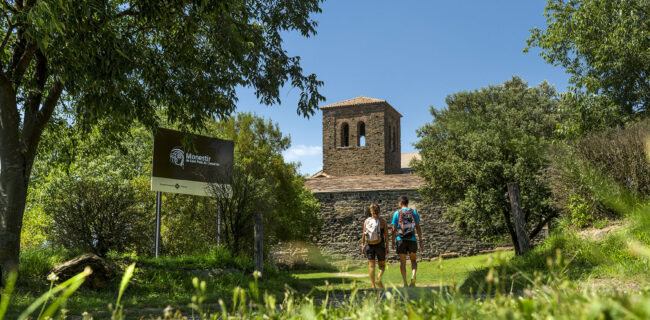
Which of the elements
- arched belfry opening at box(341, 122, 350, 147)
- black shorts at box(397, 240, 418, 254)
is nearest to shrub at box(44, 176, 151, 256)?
black shorts at box(397, 240, 418, 254)

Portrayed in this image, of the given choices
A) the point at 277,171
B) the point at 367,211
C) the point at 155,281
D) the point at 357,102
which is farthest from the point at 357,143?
the point at 155,281

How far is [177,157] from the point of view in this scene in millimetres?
12539

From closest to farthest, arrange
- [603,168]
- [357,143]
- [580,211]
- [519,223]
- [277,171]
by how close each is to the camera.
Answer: [603,168], [580,211], [519,223], [277,171], [357,143]

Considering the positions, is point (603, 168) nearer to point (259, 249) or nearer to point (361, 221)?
point (259, 249)

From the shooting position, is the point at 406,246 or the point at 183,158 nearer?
the point at 406,246

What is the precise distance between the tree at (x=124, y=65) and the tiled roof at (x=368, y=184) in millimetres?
16796

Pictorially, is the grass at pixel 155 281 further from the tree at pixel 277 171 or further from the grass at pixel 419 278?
the tree at pixel 277 171

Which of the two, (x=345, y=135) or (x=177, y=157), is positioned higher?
(x=345, y=135)

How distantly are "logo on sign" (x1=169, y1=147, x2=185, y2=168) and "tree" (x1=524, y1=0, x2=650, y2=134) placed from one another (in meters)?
12.8

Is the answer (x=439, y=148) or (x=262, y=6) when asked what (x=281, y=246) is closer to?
(x=439, y=148)

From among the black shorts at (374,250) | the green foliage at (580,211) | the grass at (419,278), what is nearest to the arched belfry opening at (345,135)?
the grass at (419,278)

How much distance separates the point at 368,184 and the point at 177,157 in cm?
1594

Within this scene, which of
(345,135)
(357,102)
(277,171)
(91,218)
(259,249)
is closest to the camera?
(259,249)

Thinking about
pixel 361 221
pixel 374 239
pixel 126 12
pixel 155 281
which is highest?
pixel 126 12
